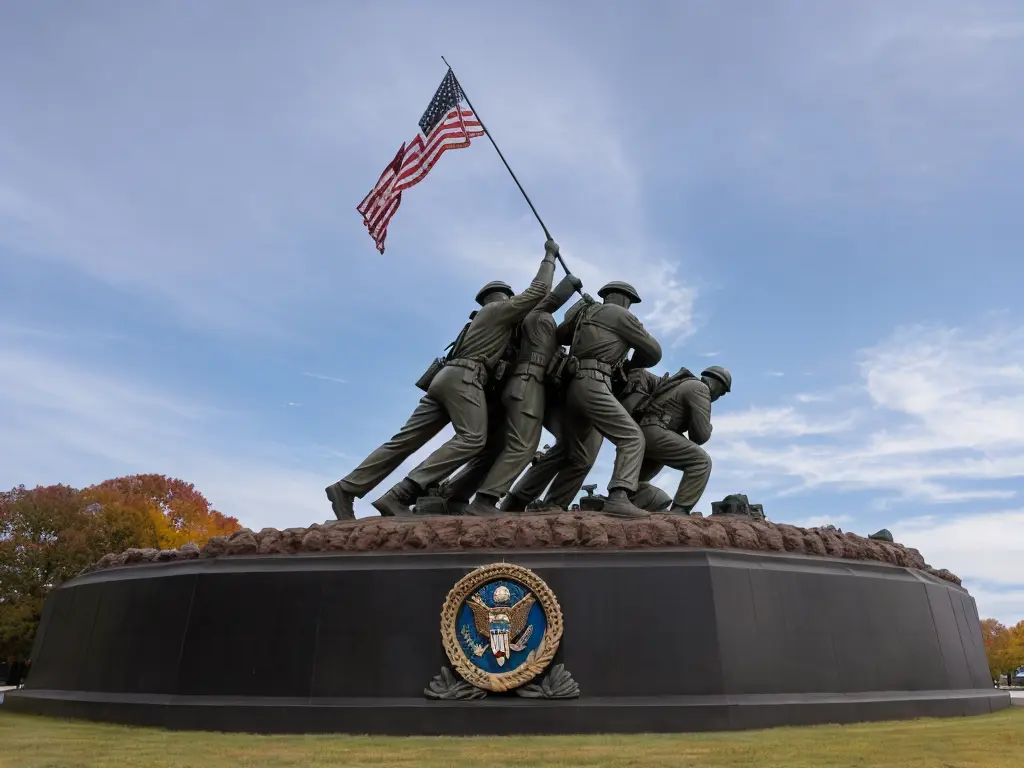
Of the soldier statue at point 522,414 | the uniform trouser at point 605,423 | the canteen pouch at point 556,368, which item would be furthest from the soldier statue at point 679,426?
the soldier statue at point 522,414

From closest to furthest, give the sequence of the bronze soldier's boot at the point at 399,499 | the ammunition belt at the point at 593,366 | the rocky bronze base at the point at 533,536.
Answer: the rocky bronze base at the point at 533,536, the bronze soldier's boot at the point at 399,499, the ammunition belt at the point at 593,366

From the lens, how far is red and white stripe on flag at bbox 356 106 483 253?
37.3ft

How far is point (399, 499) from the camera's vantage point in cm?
981

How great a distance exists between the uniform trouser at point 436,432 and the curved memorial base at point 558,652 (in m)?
1.73

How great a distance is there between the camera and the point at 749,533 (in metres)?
8.46

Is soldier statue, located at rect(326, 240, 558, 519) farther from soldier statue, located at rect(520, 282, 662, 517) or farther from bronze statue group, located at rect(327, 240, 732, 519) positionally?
soldier statue, located at rect(520, 282, 662, 517)

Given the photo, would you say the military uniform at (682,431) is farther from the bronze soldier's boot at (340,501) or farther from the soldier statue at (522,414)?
the bronze soldier's boot at (340,501)

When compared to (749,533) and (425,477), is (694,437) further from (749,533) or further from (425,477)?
(425,477)

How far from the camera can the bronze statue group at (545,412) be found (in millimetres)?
9773

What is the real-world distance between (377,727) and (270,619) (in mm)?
1648

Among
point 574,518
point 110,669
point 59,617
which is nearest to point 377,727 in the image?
point 574,518

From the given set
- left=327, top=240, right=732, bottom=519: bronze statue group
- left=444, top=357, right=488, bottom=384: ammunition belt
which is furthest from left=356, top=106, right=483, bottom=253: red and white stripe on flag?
left=444, top=357, right=488, bottom=384: ammunition belt

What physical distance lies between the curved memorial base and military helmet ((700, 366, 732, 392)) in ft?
11.3

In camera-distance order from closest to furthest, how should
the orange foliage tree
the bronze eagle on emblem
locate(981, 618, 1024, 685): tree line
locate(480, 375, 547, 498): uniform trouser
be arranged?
1. the bronze eagle on emblem
2. locate(480, 375, 547, 498): uniform trouser
3. the orange foliage tree
4. locate(981, 618, 1024, 685): tree line
